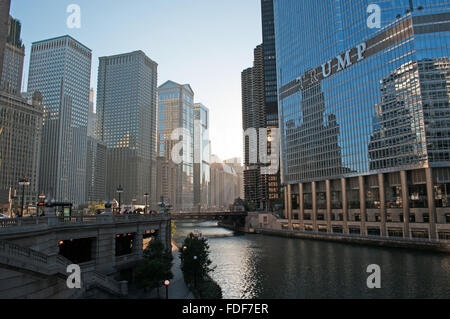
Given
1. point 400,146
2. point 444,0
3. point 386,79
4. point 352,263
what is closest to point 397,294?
point 352,263

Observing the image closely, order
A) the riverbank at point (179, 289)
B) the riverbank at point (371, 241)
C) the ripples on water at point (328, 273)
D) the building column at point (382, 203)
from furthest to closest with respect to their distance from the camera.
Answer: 1. the building column at point (382, 203)
2. the riverbank at point (371, 241)
3. the ripples on water at point (328, 273)
4. the riverbank at point (179, 289)

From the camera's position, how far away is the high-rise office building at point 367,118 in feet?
249

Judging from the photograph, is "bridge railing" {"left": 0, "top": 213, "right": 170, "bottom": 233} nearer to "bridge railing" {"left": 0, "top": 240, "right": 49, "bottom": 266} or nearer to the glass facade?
"bridge railing" {"left": 0, "top": 240, "right": 49, "bottom": 266}

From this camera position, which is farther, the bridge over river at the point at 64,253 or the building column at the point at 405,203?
the building column at the point at 405,203

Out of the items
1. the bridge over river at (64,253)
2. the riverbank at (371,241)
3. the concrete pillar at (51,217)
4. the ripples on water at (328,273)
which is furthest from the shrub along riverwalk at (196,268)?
the riverbank at (371,241)

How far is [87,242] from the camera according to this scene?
31.9 meters

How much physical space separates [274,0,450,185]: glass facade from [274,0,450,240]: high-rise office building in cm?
27

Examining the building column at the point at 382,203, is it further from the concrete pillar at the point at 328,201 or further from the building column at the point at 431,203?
the concrete pillar at the point at 328,201

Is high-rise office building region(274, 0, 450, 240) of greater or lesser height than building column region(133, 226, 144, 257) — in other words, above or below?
above

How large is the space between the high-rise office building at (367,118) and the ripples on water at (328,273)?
19219 millimetres

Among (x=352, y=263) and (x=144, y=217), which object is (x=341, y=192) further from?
(x=144, y=217)

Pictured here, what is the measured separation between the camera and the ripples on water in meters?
35.9

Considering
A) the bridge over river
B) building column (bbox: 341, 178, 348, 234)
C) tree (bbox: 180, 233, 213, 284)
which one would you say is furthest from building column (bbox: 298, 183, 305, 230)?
tree (bbox: 180, 233, 213, 284)

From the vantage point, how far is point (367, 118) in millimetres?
92438
